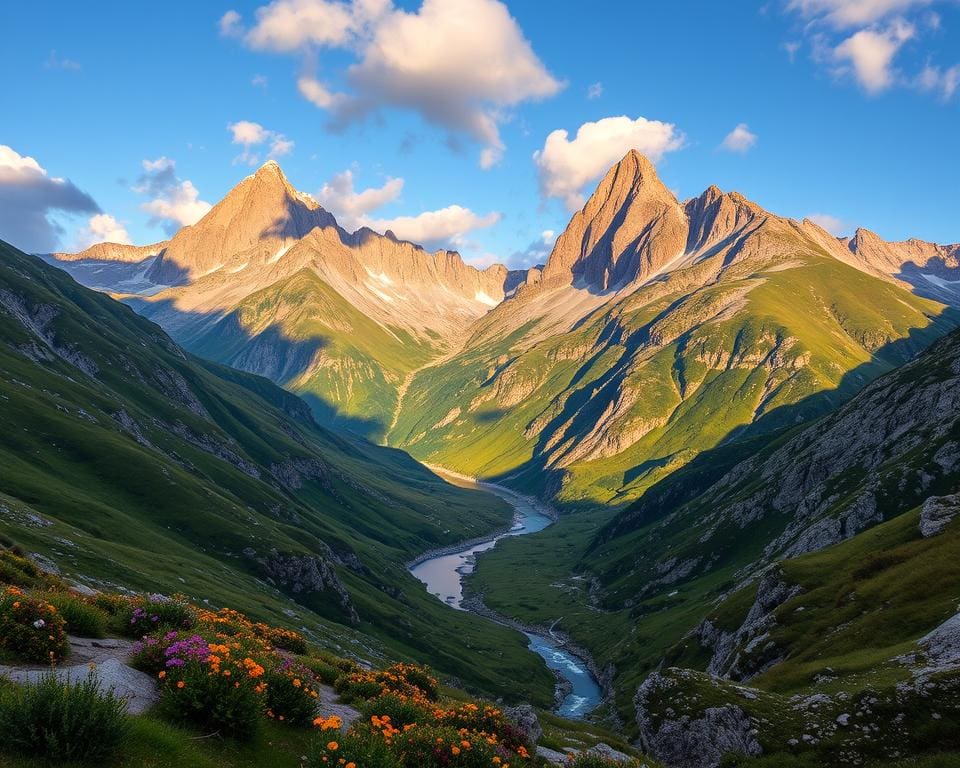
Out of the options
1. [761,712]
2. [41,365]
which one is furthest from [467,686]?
[41,365]

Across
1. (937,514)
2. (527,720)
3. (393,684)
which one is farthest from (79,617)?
(937,514)

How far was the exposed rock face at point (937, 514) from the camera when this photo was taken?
208 feet

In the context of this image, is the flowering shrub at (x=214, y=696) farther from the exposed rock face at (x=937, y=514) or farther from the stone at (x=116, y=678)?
the exposed rock face at (x=937, y=514)

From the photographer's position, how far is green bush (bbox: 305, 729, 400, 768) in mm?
11781

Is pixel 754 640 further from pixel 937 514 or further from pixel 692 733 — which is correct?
pixel 692 733

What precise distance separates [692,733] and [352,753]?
34437 millimetres

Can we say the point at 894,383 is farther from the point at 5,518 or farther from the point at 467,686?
the point at 5,518

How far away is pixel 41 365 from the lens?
161125 millimetres

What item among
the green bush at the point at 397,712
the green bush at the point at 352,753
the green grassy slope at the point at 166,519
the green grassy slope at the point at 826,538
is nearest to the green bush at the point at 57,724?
the green bush at the point at 352,753

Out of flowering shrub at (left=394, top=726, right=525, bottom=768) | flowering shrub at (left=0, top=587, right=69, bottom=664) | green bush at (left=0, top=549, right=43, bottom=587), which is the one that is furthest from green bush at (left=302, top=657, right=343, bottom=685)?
green bush at (left=0, top=549, right=43, bottom=587)

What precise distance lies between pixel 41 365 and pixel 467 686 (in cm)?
13950

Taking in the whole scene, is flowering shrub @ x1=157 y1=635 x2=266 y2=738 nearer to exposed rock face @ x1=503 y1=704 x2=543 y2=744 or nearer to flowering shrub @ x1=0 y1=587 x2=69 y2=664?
flowering shrub @ x1=0 y1=587 x2=69 y2=664

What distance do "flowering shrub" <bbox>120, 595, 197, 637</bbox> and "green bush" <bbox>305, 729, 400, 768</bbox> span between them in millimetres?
9684

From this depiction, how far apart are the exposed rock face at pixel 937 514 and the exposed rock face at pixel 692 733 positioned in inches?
1576
